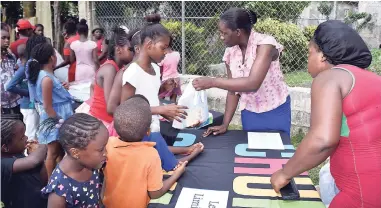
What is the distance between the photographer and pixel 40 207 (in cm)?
227

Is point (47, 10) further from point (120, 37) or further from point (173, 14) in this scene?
point (120, 37)

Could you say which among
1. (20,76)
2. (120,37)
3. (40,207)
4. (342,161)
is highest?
(120,37)

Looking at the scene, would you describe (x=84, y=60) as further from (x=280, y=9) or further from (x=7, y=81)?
(x=280, y=9)

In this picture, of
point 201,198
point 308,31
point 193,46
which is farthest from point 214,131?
point 308,31

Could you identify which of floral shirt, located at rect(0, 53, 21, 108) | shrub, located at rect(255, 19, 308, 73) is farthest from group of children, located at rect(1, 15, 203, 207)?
shrub, located at rect(255, 19, 308, 73)

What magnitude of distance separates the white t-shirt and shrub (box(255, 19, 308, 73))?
162 inches

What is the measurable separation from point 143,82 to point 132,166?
2.29ft

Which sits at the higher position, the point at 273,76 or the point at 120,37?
the point at 120,37

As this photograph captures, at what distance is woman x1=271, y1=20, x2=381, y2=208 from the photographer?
164 centimetres

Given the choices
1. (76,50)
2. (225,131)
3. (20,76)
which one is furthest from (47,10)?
(225,131)

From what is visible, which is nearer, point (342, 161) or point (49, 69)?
point (342, 161)

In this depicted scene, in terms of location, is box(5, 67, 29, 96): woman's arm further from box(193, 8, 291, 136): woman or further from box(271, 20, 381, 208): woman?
box(271, 20, 381, 208): woman

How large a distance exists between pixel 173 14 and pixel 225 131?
4467 millimetres

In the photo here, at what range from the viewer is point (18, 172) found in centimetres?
219
